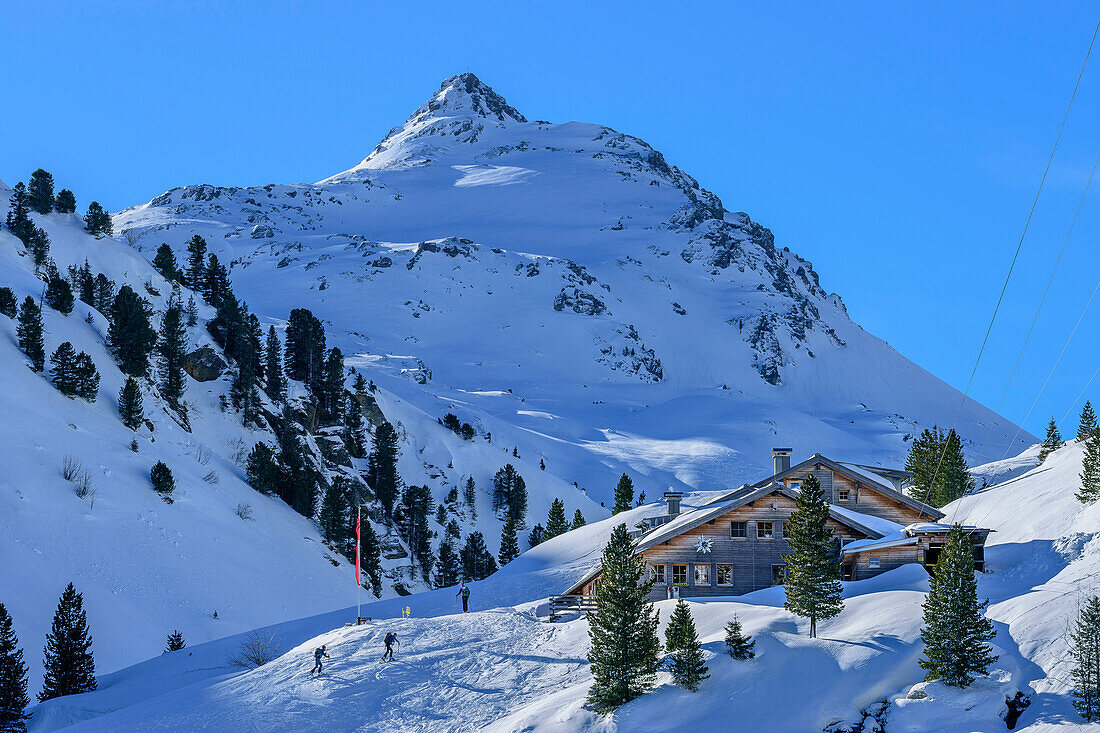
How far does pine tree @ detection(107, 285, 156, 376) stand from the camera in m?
84.8

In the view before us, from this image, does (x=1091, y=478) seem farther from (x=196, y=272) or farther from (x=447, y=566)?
(x=196, y=272)

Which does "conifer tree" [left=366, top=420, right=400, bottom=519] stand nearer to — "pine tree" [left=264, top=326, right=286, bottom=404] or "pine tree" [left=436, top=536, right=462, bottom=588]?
"pine tree" [left=436, top=536, right=462, bottom=588]

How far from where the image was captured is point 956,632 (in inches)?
1112

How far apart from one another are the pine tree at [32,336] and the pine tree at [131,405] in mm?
6428

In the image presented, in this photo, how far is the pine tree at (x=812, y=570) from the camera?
111ft

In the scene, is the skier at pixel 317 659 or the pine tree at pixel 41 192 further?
the pine tree at pixel 41 192

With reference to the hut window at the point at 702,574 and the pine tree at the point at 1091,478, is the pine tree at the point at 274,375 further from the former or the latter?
the pine tree at the point at 1091,478

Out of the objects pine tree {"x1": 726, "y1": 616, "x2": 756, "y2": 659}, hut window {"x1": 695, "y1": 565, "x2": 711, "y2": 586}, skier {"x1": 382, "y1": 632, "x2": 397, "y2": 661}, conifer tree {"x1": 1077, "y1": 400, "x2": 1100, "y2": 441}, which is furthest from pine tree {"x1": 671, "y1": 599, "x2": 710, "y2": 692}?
conifer tree {"x1": 1077, "y1": 400, "x2": 1100, "y2": 441}

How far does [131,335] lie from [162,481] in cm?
2030

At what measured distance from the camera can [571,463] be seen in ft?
456

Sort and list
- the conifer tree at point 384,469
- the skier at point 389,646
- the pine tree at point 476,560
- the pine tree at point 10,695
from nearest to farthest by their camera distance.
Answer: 1. the pine tree at point 10,695
2. the skier at point 389,646
3. the pine tree at point 476,560
4. the conifer tree at point 384,469

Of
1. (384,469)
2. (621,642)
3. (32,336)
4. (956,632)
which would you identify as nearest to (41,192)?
(32,336)

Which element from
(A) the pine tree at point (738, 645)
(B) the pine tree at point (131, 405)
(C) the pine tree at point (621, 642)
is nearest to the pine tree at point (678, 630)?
(C) the pine tree at point (621, 642)

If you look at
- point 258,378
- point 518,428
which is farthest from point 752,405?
point 258,378
